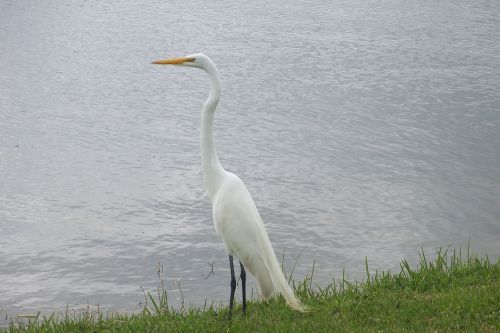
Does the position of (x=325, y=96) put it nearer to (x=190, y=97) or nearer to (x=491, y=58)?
(x=190, y=97)

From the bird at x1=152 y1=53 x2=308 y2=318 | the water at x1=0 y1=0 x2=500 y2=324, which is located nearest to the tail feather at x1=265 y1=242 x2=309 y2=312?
the bird at x1=152 y1=53 x2=308 y2=318

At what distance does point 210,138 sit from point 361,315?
121 centimetres

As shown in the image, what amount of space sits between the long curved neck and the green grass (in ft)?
2.38

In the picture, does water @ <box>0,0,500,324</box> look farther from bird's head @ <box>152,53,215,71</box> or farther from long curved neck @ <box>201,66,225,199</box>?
bird's head @ <box>152,53,215,71</box>

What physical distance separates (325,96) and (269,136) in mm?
1545

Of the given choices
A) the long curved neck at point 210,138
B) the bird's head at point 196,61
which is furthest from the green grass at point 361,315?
the bird's head at point 196,61

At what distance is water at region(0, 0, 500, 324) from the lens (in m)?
5.98

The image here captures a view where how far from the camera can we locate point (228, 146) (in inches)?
316

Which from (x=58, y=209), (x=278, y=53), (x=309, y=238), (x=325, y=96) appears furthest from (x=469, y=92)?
(x=58, y=209)

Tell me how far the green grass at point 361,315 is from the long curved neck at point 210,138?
2.38 ft

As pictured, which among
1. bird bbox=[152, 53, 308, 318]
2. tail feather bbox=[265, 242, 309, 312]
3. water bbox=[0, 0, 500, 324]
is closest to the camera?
tail feather bbox=[265, 242, 309, 312]

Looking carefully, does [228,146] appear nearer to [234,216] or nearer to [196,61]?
[196,61]

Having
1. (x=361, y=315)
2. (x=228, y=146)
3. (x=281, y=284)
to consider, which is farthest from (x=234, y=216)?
(x=228, y=146)

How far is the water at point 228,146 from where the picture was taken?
5977mm
